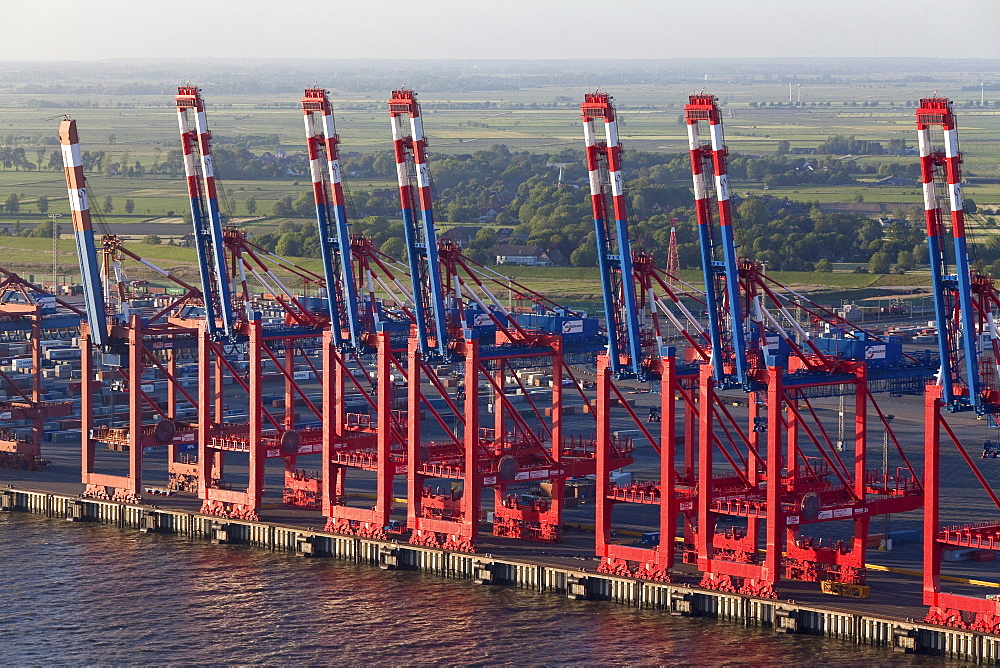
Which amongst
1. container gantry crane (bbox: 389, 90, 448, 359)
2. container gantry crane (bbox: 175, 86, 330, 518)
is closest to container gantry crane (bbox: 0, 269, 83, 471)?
container gantry crane (bbox: 175, 86, 330, 518)

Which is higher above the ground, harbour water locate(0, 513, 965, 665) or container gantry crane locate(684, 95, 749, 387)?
container gantry crane locate(684, 95, 749, 387)

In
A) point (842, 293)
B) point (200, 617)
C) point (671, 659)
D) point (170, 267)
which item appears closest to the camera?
point (671, 659)

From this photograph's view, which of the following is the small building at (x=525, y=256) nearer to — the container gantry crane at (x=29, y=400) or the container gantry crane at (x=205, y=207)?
the container gantry crane at (x=29, y=400)

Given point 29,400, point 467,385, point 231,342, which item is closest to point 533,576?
point 467,385

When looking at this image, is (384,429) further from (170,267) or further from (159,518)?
(170,267)

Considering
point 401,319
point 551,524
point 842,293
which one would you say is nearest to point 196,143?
point 401,319

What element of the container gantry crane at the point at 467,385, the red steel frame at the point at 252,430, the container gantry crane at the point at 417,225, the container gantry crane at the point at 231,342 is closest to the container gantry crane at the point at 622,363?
the container gantry crane at the point at 467,385

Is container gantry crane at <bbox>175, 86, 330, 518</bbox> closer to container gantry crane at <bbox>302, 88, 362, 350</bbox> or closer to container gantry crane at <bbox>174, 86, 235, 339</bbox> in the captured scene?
container gantry crane at <bbox>174, 86, 235, 339</bbox>
